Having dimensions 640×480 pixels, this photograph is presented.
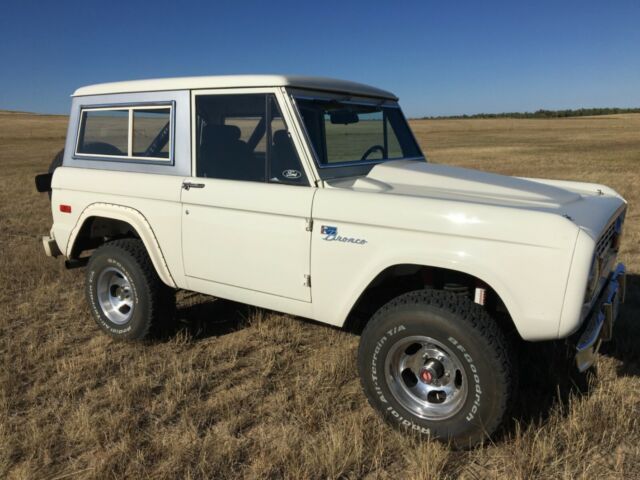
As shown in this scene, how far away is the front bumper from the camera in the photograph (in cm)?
279

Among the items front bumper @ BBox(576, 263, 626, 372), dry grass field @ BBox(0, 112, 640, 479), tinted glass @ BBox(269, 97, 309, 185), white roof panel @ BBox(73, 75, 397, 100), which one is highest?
white roof panel @ BBox(73, 75, 397, 100)

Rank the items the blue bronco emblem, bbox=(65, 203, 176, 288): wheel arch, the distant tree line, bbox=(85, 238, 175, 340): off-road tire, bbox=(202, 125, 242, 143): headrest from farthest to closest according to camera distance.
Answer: the distant tree line < bbox=(85, 238, 175, 340): off-road tire < bbox=(65, 203, 176, 288): wheel arch < bbox=(202, 125, 242, 143): headrest < the blue bronco emblem

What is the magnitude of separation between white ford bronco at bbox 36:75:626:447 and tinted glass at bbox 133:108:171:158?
0.04ft

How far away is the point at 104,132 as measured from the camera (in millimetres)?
4398

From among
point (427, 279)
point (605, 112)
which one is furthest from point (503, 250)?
point (605, 112)

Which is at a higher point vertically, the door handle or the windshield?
the windshield

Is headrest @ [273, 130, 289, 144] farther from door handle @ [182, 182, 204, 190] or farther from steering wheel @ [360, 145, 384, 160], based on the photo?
steering wheel @ [360, 145, 384, 160]

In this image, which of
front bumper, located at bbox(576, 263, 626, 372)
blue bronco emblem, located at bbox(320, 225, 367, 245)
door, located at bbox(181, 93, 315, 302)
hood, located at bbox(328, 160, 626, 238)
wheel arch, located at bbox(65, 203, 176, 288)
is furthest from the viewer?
wheel arch, located at bbox(65, 203, 176, 288)

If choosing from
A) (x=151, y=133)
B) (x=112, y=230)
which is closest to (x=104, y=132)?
(x=151, y=133)

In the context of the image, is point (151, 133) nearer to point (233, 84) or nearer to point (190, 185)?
point (190, 185)

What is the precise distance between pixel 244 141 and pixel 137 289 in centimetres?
144

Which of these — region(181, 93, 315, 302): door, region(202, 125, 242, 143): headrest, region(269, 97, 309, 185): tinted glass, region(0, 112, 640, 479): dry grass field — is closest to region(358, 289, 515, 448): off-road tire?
region(0, 112, 640, 479): dry grass field

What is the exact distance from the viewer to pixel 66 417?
322cm

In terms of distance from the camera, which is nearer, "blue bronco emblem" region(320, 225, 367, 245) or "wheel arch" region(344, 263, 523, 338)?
"wheel arch" region(344, 263, 523, 338)
